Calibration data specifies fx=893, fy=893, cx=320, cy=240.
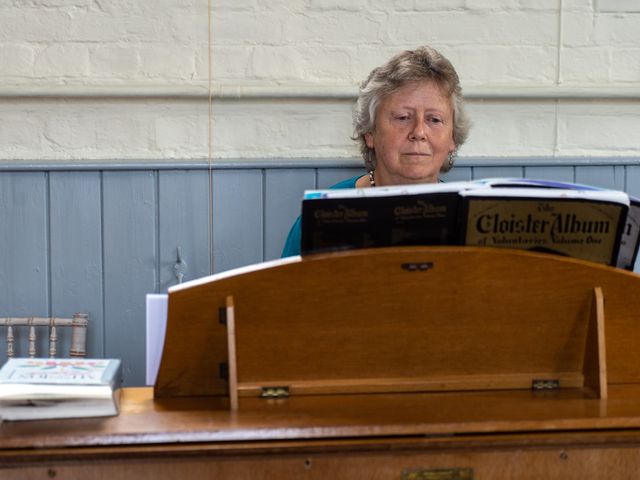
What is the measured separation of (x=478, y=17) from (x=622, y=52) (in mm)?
460

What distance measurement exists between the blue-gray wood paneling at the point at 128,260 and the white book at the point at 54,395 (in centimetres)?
131

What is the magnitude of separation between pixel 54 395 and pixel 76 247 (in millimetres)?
1410

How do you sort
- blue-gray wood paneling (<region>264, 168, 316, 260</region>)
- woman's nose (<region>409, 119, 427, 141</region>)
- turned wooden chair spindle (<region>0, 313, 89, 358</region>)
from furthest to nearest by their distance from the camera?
blue-gray wood paneling (<region>264, 168, 316, 260</region>)
turned wooden chair spindle (<region>0, 313, 89, 358</region>)
woman's nose (<region>409, 119, 427, 141</region>)

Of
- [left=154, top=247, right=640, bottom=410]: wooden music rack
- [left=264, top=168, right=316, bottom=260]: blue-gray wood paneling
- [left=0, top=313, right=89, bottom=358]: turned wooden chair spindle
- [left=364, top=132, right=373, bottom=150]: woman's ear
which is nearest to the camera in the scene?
[left=154, top=247, right=640, bottom=410]: wooden music rack

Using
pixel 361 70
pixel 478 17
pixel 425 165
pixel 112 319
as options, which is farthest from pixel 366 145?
pixel 112 319

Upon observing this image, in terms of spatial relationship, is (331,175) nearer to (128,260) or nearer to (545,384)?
(128,260)

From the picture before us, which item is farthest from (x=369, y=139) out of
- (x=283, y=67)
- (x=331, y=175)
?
(x=283, y=67)

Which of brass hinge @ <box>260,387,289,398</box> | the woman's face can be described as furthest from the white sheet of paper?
the woman's face

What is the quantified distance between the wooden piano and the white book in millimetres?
22

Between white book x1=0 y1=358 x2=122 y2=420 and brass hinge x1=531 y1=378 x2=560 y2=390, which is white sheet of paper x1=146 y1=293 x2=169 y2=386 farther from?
brass hinge x1=531 y1=378 x2=560 y2=390

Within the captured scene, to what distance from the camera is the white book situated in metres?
1.23

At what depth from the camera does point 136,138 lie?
259 centimetres

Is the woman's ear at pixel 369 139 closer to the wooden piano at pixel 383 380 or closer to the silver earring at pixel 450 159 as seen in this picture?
the silver earring at pixel 450 159

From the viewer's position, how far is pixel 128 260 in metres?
2.61
